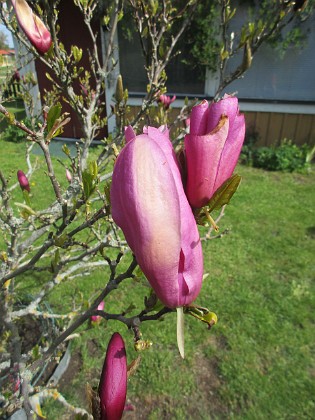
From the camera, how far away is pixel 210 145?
56 cm

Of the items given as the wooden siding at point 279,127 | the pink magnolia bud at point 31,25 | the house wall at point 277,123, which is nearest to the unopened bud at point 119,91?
the pink magnolia bud at point 31,25

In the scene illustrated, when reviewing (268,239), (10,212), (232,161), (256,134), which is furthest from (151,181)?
(256,134)

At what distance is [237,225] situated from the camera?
180 inches

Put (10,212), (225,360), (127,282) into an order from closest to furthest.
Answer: (10,212)
(225,360)
(127,282)

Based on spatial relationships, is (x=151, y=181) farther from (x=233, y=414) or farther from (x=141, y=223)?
(x=233, y=414)

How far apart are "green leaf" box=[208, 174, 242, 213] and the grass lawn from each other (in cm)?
147

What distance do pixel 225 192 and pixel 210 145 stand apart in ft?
0.30

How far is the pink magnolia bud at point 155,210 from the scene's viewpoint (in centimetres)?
50

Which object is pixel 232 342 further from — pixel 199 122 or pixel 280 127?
pixel 280 127

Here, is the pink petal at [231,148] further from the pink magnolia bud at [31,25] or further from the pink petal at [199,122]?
the pink magnolia bud at [31,25]

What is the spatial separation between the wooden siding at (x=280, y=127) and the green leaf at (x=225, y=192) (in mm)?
6650

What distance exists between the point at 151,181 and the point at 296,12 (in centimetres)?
143

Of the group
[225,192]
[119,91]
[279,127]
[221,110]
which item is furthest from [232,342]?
[279,127]

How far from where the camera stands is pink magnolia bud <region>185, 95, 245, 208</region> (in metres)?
0.56
